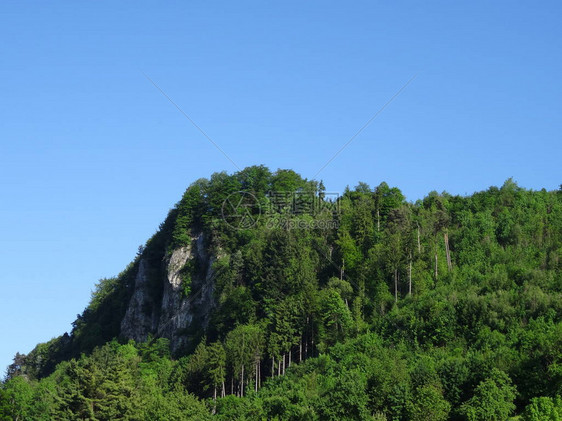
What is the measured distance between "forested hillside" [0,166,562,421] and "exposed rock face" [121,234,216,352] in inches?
10.1

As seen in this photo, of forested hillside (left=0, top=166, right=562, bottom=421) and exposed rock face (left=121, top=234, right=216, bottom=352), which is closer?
forested hillside (left=0, top=166, right=562, bottom=421)

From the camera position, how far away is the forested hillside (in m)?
76.2

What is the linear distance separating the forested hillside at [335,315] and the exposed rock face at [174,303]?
0.26m

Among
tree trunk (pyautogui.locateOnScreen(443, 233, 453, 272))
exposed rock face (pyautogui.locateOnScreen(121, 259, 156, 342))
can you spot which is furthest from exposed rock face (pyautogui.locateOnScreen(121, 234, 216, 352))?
tree trunk (pyautogui.locateOnScreen(443, 233, 453, 272))

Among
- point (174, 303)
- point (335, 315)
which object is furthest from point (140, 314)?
point (335, 315)

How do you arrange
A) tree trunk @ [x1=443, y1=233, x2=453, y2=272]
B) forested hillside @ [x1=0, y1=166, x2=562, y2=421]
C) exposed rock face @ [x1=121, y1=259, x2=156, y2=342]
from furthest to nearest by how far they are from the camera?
exposed rock face @ [x1=121, y1=259, x2=156, y2=342] < tree trunk @ [x1=443, y1=233, x2=453, y2=272] < forested hillside @ [x1=0, y1=166, x2=562, y2=421]

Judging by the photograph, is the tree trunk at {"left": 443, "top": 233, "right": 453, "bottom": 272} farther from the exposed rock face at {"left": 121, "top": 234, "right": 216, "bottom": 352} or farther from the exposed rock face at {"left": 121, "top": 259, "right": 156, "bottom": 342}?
the exposed rock face at {"left": 121, "top": 259, "right": 156, "bottom": 342}

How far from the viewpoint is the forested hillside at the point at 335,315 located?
250ft

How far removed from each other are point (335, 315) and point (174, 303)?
3681 centimetres

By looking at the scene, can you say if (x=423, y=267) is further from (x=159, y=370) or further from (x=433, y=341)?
(x=159, y=370)

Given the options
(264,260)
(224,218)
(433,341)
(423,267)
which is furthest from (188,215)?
(433,341)

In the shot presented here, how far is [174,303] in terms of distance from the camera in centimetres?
12475

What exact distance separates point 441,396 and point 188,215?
209ft

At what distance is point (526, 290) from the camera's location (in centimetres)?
8856
